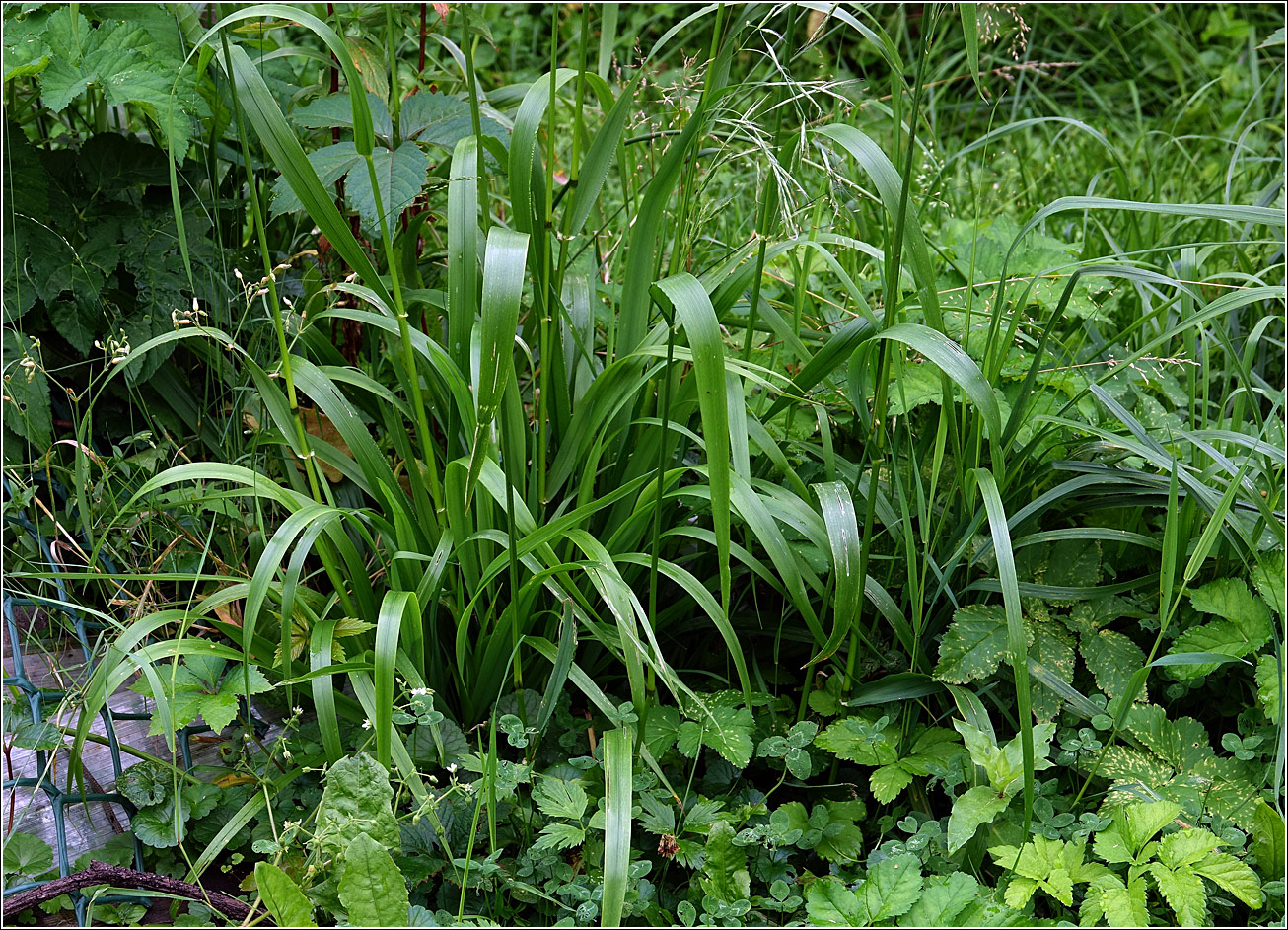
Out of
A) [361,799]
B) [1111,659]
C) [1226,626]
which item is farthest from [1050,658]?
[361,799]

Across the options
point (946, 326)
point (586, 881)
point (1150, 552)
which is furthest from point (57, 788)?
point (1150, 552)

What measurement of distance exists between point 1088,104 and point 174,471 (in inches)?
144

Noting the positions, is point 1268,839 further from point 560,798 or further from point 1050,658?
point 560,798

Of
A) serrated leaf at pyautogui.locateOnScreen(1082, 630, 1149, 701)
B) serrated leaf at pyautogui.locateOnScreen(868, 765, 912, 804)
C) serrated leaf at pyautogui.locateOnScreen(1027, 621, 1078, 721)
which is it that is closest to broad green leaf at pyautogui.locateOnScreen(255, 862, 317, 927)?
serrated leaf at pyautogui.locateOnScreen(868, 765, 912, 804)

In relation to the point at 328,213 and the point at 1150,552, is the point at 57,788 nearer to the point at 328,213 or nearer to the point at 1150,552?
the point at 328,213

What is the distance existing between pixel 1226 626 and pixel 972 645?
1.10 ft

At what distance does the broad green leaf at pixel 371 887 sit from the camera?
100cm

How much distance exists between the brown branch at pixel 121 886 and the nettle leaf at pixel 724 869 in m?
0.48

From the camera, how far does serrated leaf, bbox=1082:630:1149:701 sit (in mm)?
1286

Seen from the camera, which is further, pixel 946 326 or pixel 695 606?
pixel 946 326

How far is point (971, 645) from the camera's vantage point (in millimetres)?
1271

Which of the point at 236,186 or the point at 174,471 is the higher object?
the point at 236,186

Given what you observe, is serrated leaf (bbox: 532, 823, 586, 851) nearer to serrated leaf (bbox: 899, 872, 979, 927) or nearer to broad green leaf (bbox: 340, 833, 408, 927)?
broad green leaf (bbox: 340, 833, 408, 927)

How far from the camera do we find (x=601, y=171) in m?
1.21
